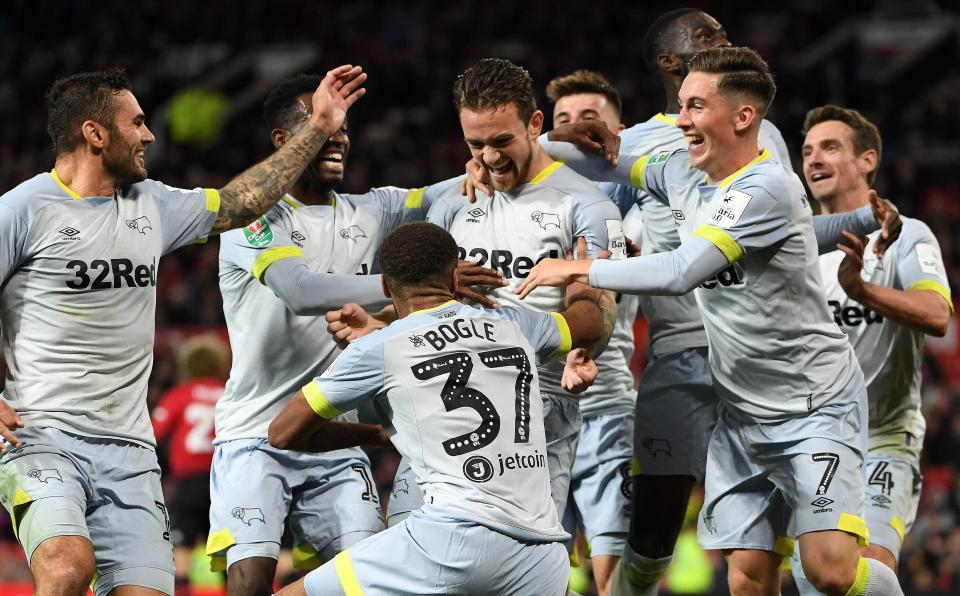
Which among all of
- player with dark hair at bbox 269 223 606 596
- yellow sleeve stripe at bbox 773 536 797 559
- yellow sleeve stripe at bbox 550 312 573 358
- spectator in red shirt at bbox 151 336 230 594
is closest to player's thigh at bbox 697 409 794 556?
yellow sleeve stripe at bbox 773 536 797 559

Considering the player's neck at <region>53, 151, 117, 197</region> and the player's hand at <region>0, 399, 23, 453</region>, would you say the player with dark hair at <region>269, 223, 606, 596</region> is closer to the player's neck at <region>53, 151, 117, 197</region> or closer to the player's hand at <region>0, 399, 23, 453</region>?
the player's hand at <region>0, 399, 23, 453</region>

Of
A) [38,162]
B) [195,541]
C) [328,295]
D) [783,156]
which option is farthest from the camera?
[38,162]

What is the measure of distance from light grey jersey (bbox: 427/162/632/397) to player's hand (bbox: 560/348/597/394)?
513 millimetres

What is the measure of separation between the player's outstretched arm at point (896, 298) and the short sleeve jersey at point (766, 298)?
40cm

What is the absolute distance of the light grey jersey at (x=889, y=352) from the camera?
710cm

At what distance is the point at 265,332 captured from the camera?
6500 mm

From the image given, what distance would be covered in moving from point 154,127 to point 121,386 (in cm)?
1726

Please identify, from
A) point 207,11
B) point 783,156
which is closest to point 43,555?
point 783,156

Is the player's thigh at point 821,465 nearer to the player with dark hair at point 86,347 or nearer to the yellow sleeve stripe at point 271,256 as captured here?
the yellow sleeve stripe at point 271,256

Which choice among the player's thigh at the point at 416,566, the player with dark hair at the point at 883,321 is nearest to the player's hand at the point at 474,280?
the player's thigh at the point at 416,566

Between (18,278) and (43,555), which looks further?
(18,278)

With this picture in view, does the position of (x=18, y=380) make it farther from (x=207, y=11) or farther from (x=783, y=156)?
(x=207, y=11)

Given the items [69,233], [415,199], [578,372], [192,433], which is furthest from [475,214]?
[192,433]

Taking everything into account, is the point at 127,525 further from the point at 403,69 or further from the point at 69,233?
the point at 403,69
